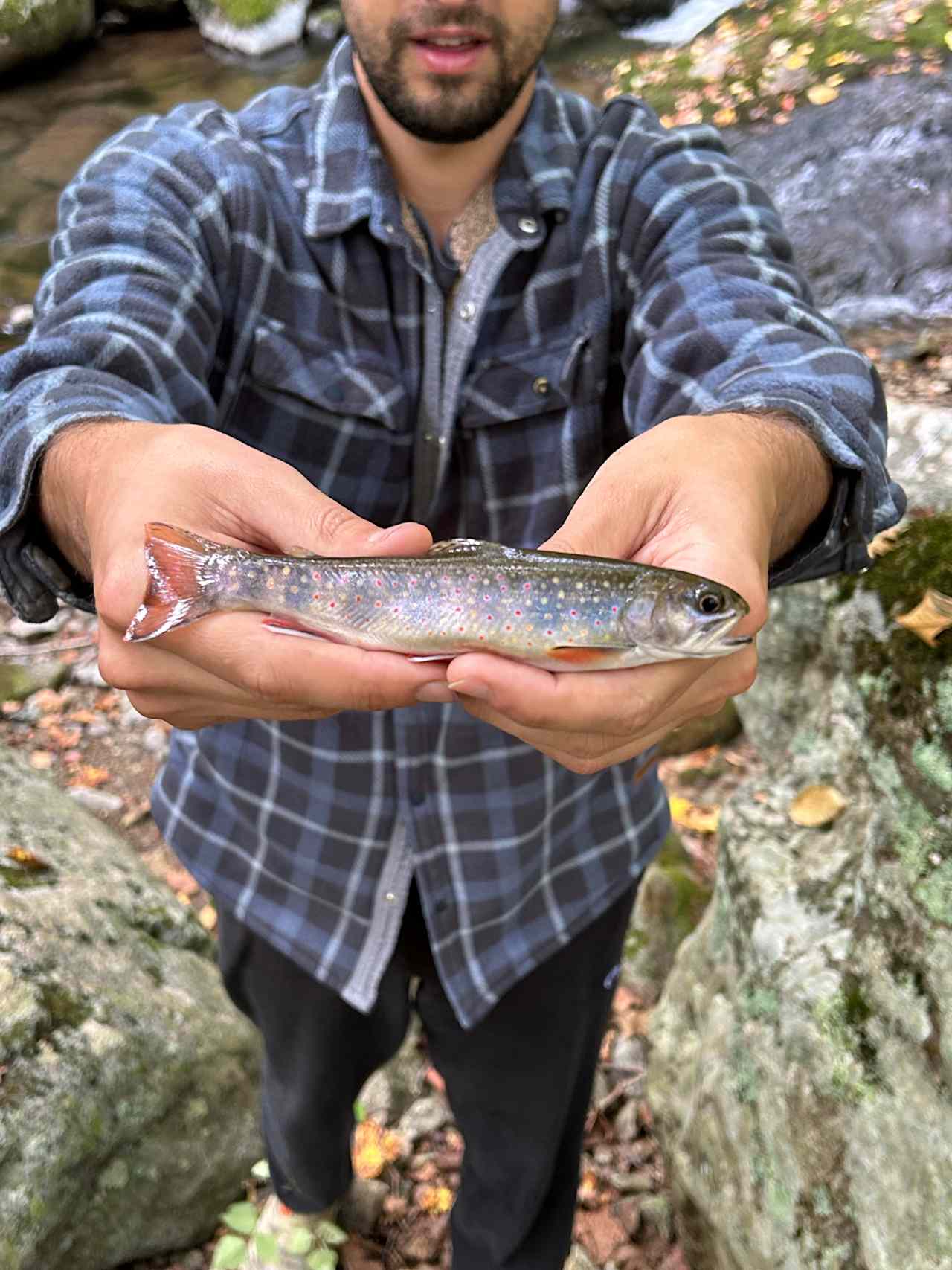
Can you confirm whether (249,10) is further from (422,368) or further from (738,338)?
(738,338)

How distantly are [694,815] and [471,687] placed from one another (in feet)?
10.9

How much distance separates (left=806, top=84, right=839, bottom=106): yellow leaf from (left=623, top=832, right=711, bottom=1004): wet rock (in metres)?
9.31

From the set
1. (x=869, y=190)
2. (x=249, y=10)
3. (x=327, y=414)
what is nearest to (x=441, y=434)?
(x=327, y=414)

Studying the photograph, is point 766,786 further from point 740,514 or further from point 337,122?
point 337,122

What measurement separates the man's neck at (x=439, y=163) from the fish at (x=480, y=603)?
1.12 meters

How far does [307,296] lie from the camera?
257cm

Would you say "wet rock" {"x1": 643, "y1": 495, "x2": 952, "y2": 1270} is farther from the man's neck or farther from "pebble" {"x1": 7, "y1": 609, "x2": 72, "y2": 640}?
"pebble" {"x1": 7, "y1": 609, "x2": 72, "y2": 640}

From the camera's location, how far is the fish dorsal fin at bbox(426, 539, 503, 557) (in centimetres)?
208

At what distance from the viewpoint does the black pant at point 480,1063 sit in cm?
285

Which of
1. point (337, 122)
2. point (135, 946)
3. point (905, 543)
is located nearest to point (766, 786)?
point (905, 543)

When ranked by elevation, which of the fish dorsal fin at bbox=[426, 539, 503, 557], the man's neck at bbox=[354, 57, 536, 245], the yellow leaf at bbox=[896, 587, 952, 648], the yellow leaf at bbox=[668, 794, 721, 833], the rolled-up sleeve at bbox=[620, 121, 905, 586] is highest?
the man's neck at bbox=[354, 57, 536, 245]

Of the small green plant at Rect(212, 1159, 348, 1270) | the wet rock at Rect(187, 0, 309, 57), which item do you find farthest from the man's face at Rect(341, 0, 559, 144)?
the wet rock at Rect(187, 0, 309, 57)

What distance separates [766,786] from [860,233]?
757 centimetres

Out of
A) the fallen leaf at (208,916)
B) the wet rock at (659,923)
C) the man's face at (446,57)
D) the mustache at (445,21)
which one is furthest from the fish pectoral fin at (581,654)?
the fallen leaf at (208,916)
